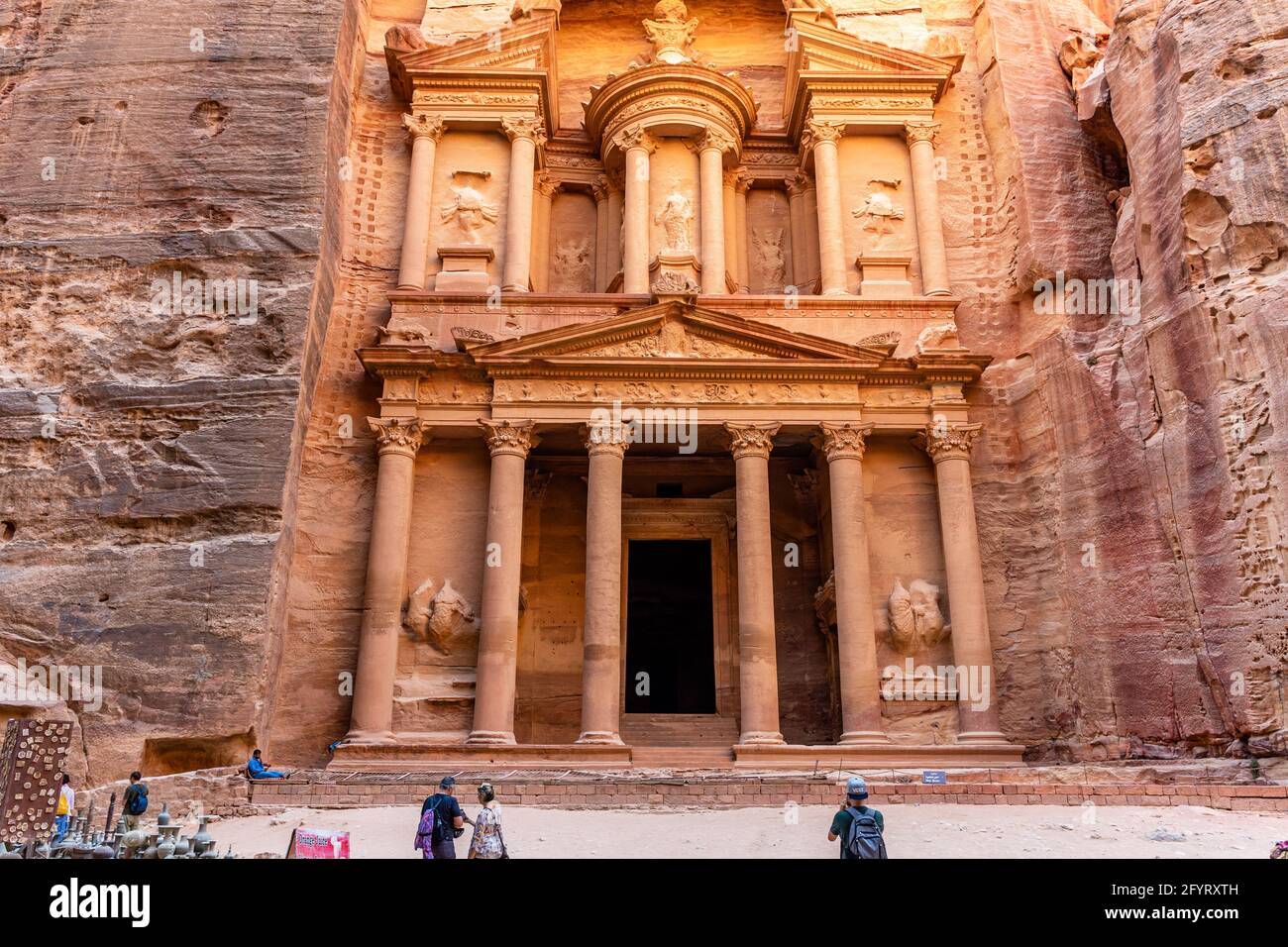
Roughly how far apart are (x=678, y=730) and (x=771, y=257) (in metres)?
11.1

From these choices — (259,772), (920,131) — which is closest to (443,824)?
(259,772)

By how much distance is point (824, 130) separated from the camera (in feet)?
71.8

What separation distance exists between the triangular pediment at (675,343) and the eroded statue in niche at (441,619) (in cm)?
442

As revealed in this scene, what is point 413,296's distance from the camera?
19.8 meters

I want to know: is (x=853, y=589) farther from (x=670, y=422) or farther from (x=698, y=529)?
(x=670, y=422)

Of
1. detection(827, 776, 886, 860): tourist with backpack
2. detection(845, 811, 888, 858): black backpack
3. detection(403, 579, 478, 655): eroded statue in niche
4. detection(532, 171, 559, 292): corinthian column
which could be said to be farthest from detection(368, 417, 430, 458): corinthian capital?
detection(845, 811, 888, 858): black backpack

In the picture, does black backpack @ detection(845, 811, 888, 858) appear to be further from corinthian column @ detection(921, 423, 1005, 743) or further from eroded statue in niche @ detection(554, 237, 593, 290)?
eroded statue in niche @ detection(554, 237, 593, 290)

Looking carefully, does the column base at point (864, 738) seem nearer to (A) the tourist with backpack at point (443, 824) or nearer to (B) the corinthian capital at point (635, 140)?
(A) the tourist with backpack at point (443, 824)

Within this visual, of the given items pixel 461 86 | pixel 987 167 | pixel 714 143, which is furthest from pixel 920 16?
pixel 461 86

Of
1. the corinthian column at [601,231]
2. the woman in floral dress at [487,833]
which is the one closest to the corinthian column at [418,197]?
the corinthian column at [601,231]

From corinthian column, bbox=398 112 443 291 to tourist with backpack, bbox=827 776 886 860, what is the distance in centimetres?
1558

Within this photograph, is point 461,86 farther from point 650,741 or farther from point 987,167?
point 650,741

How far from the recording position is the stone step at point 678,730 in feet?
60.0

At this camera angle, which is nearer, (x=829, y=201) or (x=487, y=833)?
(x=487, y=833)
